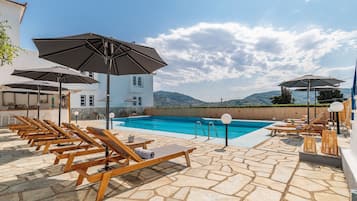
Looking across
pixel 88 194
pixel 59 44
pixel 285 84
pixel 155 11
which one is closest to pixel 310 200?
pixel 88 194

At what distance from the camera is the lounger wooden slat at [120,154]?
2.64 m

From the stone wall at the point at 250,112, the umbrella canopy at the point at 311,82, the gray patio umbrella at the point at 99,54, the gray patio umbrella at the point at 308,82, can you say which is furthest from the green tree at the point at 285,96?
the gray patio umbrella at the point at 99,54

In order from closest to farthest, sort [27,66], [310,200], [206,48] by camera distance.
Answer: [310,200]
[27,66]
[206,48]

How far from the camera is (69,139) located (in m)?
5.49

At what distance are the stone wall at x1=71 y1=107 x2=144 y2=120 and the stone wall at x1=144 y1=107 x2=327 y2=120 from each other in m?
4.51

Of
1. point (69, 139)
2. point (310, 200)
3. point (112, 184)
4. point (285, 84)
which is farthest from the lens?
point (285, 84)

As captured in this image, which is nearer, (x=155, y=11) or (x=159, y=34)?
(x=155, y=11)

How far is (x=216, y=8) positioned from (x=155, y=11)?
3.88 m

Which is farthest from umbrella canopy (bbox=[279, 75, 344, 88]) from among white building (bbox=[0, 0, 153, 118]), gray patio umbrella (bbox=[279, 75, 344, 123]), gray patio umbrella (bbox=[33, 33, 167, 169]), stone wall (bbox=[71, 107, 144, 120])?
stone wall (bbox=[71, 107, 144, 120])

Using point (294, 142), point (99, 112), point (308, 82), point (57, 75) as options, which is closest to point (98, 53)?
point (57, 75)

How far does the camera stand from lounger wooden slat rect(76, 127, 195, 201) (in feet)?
8.68

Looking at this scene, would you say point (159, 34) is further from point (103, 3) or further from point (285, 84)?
point (285, 84)

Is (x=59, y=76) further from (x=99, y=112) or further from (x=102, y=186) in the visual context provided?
(x=99, y=112)

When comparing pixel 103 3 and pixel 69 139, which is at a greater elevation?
pixel 103 3
